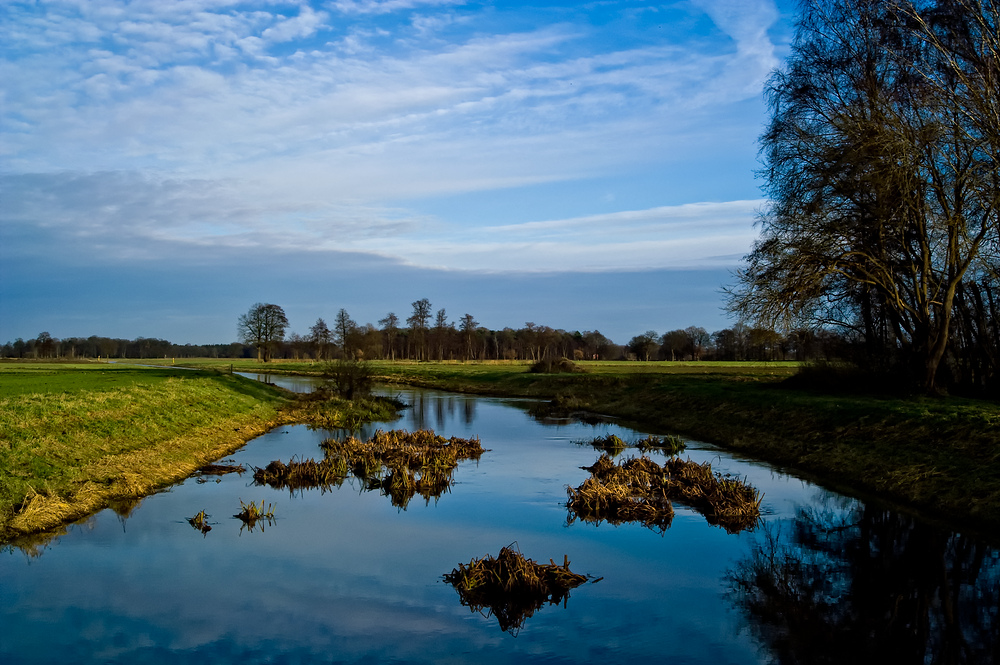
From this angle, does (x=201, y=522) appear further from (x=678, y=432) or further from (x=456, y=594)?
(x=678, y=432)

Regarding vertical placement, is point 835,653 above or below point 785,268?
below

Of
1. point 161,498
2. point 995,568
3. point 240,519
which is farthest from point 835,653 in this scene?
point 161,498

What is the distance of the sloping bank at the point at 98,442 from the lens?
13.0 m

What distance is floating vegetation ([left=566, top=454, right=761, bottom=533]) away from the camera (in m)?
14.0

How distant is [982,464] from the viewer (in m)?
14.6

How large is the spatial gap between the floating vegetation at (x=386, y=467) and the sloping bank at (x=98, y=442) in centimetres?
302

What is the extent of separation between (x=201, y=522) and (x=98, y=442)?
6.39 metres

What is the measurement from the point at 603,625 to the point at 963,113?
1990 centimetres

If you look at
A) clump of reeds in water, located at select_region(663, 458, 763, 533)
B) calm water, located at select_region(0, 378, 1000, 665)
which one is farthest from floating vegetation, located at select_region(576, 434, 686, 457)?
calm water, located at select_region(0, 378, 1000, 665)

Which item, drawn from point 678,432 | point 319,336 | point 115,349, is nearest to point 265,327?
point 319,336

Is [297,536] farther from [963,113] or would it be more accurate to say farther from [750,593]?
[963,113]

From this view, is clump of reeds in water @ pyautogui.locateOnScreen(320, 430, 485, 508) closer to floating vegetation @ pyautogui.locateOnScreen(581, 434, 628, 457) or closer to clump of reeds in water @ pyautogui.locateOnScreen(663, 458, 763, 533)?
floating vegetation @ pyautogui.locateOnScreen(581, 434, 628, 457)

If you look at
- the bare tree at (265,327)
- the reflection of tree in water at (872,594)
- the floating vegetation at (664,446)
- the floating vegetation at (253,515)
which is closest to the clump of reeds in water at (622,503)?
the reflection of tree in water at (872,594)

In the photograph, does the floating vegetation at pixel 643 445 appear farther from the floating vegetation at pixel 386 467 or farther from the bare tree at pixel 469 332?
the bare tree at pixel 469 332
